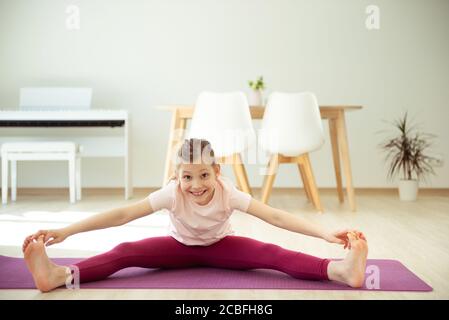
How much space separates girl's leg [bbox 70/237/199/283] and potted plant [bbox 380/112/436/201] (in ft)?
10.9

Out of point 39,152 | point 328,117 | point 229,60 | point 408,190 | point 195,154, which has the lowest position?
point 408,190

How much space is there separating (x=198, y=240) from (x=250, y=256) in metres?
0.18

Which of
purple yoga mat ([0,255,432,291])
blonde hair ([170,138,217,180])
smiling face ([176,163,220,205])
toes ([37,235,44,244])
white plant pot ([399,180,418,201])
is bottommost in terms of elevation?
white plant pot ([399,180,418,201])

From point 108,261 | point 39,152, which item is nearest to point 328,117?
point 39,152

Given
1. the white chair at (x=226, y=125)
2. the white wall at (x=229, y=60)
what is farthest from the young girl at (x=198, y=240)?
the white wall at (x=229, y=60)

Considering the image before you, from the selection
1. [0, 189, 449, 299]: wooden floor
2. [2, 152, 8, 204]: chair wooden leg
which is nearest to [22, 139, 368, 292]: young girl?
[0, 189, 449, 299]: wooden floor

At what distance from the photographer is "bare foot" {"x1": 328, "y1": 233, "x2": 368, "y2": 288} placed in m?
1.66

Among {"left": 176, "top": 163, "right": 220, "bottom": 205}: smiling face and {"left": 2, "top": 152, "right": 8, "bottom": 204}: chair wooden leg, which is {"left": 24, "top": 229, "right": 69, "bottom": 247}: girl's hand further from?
{"left": 2, "top": 152, "right": 8, "bottom": 204}: chair wooden leg

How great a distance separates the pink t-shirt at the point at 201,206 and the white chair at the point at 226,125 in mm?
1985

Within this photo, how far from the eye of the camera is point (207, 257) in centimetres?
197

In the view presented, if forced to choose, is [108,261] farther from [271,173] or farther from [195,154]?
[271,173]

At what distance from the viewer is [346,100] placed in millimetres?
5434

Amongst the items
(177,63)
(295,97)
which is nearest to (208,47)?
(177,63)
